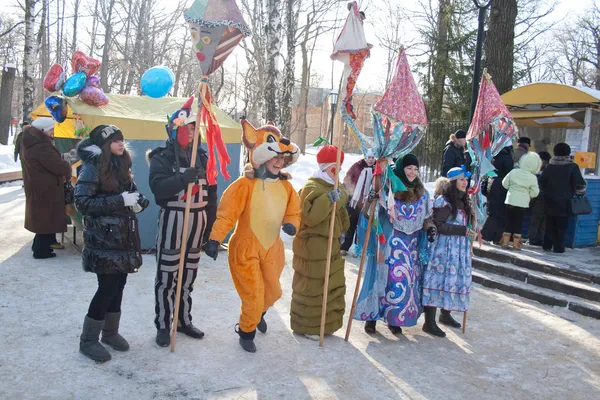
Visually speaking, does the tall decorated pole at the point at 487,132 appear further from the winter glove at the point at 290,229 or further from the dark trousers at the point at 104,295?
the dark trousers at the point at 104,295

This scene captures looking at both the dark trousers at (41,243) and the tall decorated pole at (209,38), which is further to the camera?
the dark trousers at (41,243)

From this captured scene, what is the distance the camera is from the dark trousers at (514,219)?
7.76 metres

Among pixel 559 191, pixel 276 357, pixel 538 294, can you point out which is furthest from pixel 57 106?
pixel 559 191

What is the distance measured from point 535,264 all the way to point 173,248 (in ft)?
16.9

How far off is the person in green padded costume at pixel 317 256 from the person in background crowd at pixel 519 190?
13.5 ft

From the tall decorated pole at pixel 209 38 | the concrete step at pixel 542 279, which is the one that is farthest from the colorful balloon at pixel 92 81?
the concrete step at pixel 542 279

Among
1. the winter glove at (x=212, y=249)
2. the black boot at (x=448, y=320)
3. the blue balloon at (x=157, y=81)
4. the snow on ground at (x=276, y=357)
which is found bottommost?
the snow on ground at (x=276, y=357)

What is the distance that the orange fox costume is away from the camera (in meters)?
4.09

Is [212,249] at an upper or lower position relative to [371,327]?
upper

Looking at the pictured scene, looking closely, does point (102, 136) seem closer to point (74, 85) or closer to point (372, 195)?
point (372, 195)

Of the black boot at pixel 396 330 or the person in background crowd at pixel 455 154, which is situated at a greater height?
the person in background crowd at pixel 455 154

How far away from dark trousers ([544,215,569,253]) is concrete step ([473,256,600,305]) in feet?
3.47

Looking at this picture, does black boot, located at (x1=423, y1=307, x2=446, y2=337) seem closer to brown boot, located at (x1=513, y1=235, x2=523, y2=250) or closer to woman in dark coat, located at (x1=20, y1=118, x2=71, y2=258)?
brown boot, located at (x1=513, y1=235, x2=523, y2=250)

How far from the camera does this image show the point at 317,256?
4.52m
